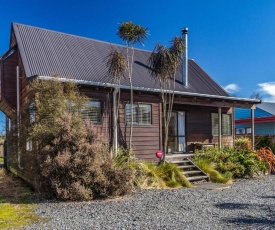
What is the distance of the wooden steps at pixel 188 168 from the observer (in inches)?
393

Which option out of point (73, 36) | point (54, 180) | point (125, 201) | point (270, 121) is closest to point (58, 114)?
point (54, 180)

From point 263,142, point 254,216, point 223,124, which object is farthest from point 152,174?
point 263,142

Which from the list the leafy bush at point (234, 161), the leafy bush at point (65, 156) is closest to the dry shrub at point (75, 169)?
the leafy bush at point (65, 156)

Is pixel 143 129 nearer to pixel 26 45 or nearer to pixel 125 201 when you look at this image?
pixel 125 201

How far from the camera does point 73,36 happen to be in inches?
528

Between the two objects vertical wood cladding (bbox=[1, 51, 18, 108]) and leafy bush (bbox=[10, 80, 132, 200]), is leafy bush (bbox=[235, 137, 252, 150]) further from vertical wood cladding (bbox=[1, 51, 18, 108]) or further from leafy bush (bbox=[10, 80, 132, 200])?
vertical wood cladding (bbox=[1, 51, 18, 108])

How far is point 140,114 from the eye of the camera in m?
11.2

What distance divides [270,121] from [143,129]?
1684 cm

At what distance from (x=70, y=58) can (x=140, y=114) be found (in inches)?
140

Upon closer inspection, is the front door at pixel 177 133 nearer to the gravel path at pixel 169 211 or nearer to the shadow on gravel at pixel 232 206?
the gravel path at pixel 169 211

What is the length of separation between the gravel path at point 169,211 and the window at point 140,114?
3677 millimetres

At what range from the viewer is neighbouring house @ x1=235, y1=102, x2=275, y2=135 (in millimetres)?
24531

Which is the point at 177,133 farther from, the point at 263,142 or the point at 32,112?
Result: the point at 32,112

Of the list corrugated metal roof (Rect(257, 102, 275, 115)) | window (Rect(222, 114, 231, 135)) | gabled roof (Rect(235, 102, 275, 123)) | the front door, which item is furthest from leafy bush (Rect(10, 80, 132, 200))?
corrugated metal roof (Rect(257, 102, 275, 115))
